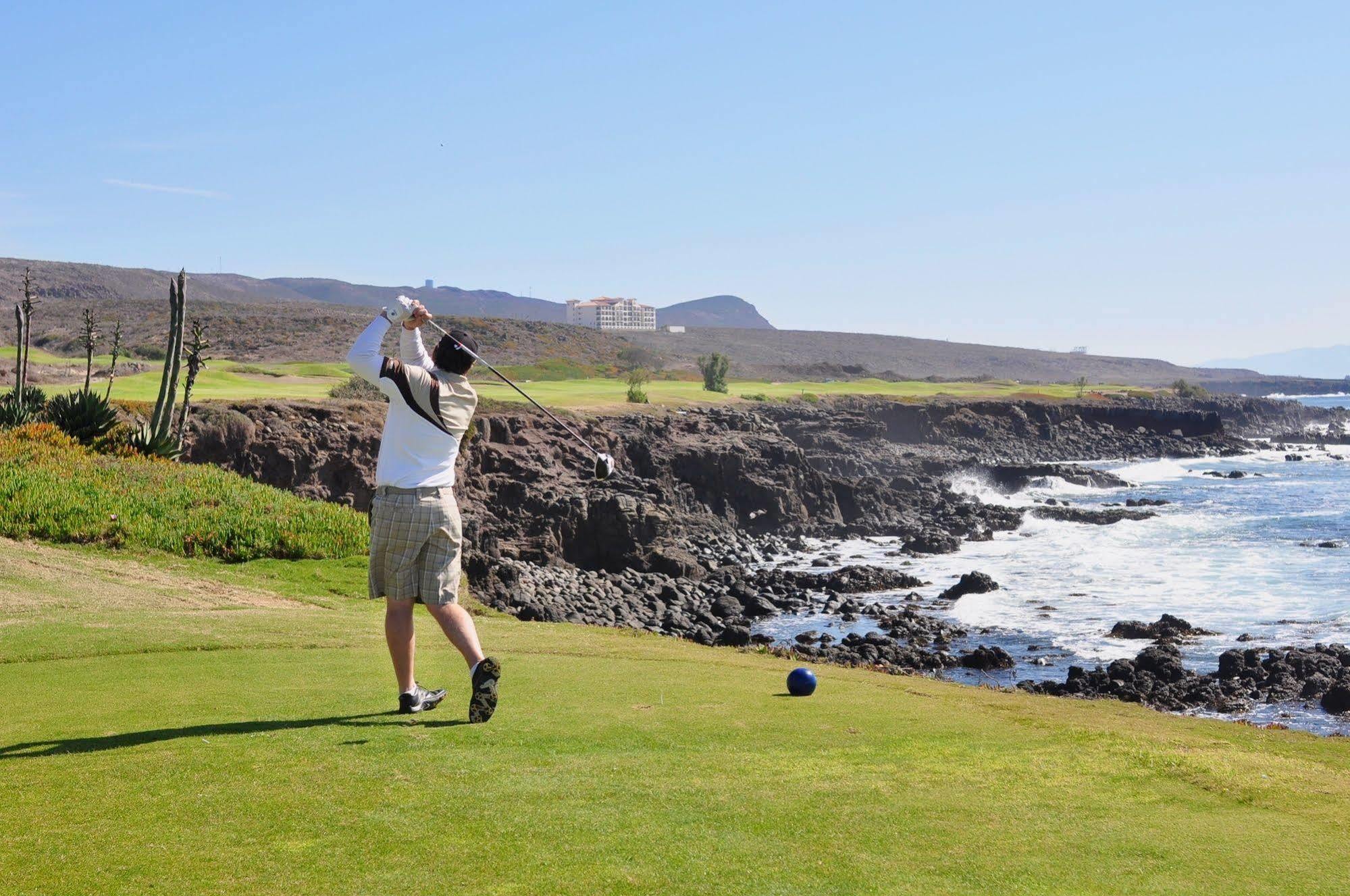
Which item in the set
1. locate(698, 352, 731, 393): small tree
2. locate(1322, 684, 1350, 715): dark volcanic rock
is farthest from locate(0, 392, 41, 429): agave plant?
locate(698, 352, 731, 393): small tree

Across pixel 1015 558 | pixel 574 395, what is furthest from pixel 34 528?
pixel 574 395

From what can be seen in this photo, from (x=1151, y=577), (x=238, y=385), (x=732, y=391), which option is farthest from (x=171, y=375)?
(x=732, y=391)

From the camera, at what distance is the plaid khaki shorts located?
7.27 m

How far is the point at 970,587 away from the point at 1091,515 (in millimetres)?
18701

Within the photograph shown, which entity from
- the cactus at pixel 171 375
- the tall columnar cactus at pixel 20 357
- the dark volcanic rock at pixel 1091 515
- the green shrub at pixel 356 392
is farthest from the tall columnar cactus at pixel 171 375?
the dark volcanic rock at pixel 1091 515

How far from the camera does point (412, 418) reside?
7.32 meters

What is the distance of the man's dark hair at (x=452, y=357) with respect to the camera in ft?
24.8

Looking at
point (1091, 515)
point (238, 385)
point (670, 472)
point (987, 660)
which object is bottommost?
point (987, 660)

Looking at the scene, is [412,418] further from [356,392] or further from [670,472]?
[670,472]

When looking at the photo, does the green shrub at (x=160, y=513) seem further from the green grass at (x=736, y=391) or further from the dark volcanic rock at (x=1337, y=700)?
the green grass at (x=736, y=391)

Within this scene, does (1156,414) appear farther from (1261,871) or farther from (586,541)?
(1261,871)

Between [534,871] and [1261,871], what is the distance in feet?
9.81

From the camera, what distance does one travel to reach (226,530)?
17.8 meters

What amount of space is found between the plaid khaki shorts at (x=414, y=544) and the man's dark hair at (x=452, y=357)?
32.3 inches
